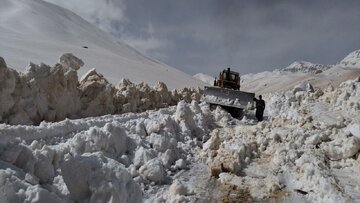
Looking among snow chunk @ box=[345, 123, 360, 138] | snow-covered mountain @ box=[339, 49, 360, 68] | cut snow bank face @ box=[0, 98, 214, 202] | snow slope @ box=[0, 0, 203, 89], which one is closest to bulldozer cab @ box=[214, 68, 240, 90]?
cut snow bank face @ box=[0, 98, 214, 202]

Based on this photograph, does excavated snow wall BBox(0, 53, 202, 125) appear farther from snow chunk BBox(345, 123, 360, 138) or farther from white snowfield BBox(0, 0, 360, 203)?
snow chunk BBox(345, 123, 360, 138)

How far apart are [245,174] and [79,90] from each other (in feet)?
18.9

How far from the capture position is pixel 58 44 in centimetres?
4800

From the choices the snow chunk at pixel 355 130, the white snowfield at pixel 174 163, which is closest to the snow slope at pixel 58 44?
→ the white snowfield at pixel 174 163

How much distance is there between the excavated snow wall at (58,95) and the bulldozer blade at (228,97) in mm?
2695

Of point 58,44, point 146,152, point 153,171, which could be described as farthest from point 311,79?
point 153,171

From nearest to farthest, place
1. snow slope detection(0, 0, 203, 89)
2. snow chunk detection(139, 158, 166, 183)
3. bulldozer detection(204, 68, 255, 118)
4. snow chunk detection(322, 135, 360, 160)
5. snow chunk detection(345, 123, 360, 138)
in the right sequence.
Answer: snow chunk detection(139, 158, 166, 183)
snow chunk detection(322, 135, 360, 160)
snow chunk detection(345, 123, 360, 138)
bulldozer detection(204, 68, 255, 118)
snow slope detection(0, 0, 203, 89)

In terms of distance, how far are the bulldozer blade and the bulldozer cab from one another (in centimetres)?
197

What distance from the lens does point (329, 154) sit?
26.1 ft

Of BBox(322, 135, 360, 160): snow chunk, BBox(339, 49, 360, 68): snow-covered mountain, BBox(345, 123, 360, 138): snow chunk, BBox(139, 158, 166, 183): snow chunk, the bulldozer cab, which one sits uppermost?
BBox(339, 49, 360, 68): snow-covered mountain

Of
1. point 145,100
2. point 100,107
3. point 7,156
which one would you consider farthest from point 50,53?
point 7,156

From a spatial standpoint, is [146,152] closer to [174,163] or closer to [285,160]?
[174,163]

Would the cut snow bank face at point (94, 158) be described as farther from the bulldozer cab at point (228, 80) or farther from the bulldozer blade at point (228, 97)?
the bulldozer cab at point (228, 80)

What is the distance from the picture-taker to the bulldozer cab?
18516mm
